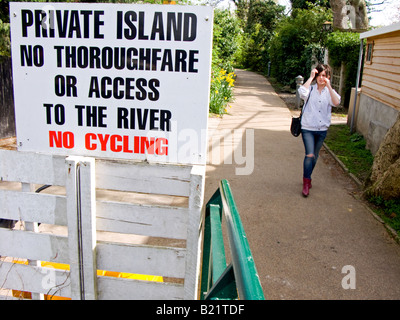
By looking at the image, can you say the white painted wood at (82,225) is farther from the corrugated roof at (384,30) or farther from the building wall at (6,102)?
the building wall at (6,102)

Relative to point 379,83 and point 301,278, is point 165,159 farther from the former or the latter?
point 379,83

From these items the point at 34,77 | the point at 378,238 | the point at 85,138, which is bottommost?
the point at 378,238

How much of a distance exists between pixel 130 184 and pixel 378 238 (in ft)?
13.2

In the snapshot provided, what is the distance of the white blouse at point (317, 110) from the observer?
591 centimetres

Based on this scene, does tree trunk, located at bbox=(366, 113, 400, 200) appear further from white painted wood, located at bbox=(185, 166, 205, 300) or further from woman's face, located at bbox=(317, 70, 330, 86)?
white painted wood, located at bbox=(185, 166, 205, 300)

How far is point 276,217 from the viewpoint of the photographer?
219 inches

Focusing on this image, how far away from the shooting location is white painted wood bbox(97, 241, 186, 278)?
2.11m

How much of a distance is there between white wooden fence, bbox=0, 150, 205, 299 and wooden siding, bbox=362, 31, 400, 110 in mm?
8030

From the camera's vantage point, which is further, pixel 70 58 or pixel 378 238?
pixel 378 238

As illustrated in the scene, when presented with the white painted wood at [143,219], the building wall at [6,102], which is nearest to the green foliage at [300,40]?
the building wall at [6,102]

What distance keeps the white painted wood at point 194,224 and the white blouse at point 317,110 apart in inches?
169

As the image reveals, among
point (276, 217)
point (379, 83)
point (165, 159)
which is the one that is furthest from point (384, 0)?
point (165, 159)

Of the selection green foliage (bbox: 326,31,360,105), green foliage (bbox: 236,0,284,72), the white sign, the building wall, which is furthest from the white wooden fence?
green foliage (bbox: 236,0,284,72)

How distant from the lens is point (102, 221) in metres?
2.17
